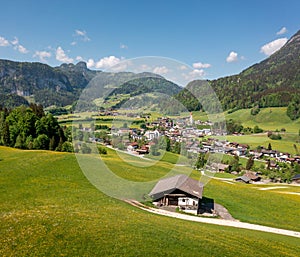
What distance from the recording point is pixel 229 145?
517 feet

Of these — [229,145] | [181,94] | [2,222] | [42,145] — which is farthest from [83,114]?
[229,145]

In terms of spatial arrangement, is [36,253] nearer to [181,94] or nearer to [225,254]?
[225,254]

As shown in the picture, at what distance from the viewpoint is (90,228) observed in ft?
58.5

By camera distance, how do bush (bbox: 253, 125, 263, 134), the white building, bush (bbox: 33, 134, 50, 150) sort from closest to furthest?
1. the white building
2. bush (bbox: 33, 134, 50, 150)
3. bush (bbox: 253, 125, 263, 134)

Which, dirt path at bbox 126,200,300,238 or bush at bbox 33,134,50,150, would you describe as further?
bush at bbox 33,134,50,150

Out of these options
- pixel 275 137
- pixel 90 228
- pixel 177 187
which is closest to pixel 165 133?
pixel 177 187

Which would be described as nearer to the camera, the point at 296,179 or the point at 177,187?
the point at 177,187

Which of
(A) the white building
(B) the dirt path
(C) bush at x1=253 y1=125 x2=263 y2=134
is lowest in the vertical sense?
(B) the dirt path

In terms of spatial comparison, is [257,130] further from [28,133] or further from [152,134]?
[152,134]

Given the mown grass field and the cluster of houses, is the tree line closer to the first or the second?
the mown grass field

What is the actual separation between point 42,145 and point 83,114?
48.5 metres

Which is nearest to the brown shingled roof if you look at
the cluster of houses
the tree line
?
the cluster of houses

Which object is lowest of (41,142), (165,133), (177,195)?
(177,195)

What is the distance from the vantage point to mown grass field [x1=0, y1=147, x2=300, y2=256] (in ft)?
49.8
